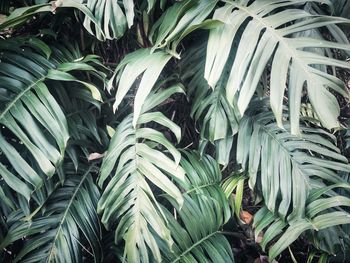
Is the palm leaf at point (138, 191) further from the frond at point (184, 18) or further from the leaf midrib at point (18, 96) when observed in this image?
the leaf midrib at point (18, 96)

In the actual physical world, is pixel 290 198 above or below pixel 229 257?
above

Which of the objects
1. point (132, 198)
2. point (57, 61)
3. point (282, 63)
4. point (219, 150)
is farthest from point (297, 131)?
point (57, 61)

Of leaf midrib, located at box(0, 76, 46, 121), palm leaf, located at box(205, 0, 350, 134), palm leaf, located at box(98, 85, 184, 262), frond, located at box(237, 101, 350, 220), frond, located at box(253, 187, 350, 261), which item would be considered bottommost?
frond, located at box(253, 187, 350, 261)

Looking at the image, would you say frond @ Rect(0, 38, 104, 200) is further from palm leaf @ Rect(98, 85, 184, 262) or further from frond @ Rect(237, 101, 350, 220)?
frond @ Rect(237, 101, 350, 220)

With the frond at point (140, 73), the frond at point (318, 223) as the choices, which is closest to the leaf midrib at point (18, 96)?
the frond at point (140, 73)

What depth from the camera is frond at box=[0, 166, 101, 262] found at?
37.2 inches

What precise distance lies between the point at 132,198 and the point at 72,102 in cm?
43

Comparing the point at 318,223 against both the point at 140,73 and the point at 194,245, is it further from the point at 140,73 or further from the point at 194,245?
the point at 140,73

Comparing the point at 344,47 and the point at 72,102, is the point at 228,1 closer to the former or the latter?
the point at 344,47

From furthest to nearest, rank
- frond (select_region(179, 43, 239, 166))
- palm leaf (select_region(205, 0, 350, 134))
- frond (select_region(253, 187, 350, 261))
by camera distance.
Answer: frond (select_region(179, 43, 239, 166)) < frond (select_region(253, 187, 350, 261)) < palm leaf (select_region(205, 0, 350, 134))

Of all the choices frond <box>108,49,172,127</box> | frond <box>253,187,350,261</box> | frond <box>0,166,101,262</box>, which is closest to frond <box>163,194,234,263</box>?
frond <box>253,187,350,261</box>

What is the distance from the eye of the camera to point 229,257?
→ 1.01m

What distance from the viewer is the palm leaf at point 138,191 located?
2.76ft

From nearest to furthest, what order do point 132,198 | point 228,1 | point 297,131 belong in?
point 297,131, point 132,198, point 228,1
